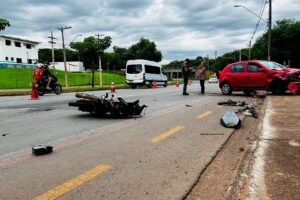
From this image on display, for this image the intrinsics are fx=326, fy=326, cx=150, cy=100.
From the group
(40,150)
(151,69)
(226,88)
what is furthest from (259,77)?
(151,69)

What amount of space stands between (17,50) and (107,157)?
231 ft

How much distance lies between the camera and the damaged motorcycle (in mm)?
8336

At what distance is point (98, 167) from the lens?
4047 mm

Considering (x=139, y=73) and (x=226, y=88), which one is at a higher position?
(x=139, y=73)

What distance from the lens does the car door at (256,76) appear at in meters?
15.4

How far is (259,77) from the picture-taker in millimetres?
15484

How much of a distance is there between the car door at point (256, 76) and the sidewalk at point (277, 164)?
875 cm

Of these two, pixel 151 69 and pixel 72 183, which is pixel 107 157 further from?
pixel 151 69

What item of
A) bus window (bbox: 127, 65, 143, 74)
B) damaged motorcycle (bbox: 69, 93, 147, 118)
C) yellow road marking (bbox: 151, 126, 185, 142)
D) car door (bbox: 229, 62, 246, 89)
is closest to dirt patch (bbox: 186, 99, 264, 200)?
yellow road marking (bbox: 151, 126, 185, 142)

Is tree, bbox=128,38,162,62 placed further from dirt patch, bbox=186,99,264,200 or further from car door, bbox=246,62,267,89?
dirt patch, bbox=186,99,264,200

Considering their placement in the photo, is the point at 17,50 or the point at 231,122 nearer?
the point at 231,122

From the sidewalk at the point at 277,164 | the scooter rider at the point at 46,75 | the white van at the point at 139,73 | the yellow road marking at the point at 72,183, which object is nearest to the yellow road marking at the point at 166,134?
the sidewalk at the point at 277,164

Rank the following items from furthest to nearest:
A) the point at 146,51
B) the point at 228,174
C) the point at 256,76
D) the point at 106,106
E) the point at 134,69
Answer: the point at 146,51, the point at 134,69, the point at 256,76, the point at 106,106, the point at 228,174

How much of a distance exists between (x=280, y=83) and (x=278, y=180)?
497 inches
